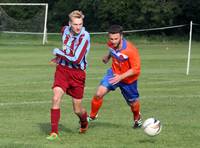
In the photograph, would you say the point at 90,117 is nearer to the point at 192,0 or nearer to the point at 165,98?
the point at 165,98

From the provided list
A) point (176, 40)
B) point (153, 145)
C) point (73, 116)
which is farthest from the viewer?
point (176, 40)

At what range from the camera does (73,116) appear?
12.0 m

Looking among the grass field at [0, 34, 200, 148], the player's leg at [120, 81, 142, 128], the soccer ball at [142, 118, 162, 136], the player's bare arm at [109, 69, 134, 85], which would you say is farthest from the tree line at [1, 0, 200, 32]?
the soccer ball at [142, 118, 162, 136]

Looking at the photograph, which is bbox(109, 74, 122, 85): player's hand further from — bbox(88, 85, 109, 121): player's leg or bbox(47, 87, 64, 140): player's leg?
bbox(47, 87, 64, 140): player's leg

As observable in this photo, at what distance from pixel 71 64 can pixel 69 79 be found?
0.24 metres

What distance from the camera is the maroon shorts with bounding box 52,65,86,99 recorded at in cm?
951

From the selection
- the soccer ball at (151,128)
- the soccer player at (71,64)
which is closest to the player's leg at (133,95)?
the soccer player at (71,64)

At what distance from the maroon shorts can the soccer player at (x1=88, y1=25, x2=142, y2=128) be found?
0.55 m

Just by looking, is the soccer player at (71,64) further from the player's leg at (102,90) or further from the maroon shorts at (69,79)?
the player's leg at (102,90)

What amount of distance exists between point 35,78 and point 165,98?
658cm

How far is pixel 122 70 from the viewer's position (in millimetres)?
10438

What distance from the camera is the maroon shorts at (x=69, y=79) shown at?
951 cm

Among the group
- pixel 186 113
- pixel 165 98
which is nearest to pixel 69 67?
pixel 186 113

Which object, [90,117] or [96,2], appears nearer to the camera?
[90,117]
